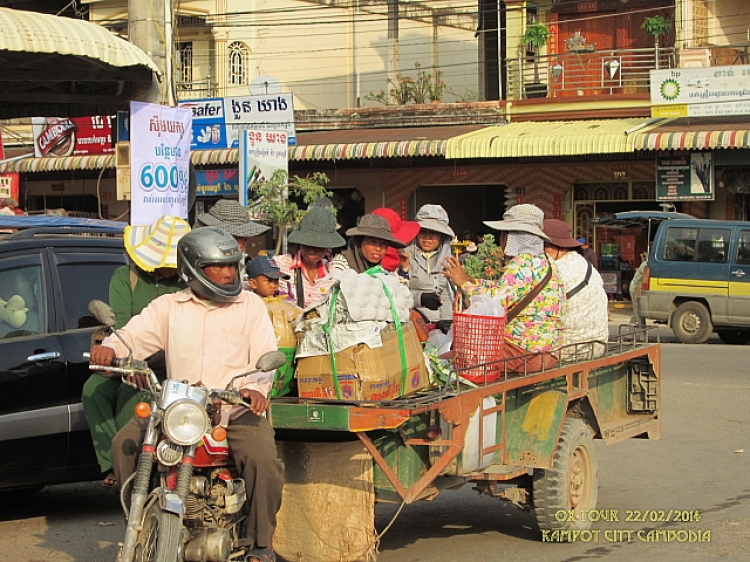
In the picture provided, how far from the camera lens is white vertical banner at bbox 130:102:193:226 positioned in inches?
386

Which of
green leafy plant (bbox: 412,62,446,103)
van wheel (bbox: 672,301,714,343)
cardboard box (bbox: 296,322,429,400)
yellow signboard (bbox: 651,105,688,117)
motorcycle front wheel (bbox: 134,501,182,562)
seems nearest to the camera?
motorcycle front wheel (bbox: 134,501,182,562)

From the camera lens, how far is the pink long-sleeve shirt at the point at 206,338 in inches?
192

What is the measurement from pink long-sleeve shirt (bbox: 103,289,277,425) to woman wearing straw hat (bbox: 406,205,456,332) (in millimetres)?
2994

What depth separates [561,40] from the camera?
2808 centimetres

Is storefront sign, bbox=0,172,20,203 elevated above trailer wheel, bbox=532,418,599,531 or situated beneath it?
elevated above

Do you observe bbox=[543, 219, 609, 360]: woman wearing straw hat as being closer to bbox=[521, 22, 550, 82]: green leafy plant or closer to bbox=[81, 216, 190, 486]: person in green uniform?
bbox=[81, 216, 190, 486]: person in green uniform

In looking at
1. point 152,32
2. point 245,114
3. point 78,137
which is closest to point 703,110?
point 245,114

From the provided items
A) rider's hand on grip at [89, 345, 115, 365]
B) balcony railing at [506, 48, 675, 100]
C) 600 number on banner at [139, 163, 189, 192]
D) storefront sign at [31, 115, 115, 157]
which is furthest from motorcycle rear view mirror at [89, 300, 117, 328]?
storefront sign at [31, 115, 115, 157]

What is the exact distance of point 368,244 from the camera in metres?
6.81

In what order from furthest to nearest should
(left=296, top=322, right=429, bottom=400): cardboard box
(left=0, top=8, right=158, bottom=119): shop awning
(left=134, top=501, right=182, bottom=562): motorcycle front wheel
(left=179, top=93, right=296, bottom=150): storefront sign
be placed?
1. (left=179, top=93, right=296, bottom=150): storefront sign
2. (left=0, top=8, right=158, bottom=119): shop awning
3. (left=296, top=322, right=429, bottom=400): cardboard box
4. (left=134, top=501, right=182, bottom=562): motorcycle front wheel

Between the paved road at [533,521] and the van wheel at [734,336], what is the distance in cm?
928

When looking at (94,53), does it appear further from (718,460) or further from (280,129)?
(280,129)

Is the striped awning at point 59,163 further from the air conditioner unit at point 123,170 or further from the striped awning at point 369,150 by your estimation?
the air conditioner unit at point 123,170

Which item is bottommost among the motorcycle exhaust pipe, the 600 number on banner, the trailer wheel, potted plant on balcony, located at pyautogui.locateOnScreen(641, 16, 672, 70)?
the trailer wheel
